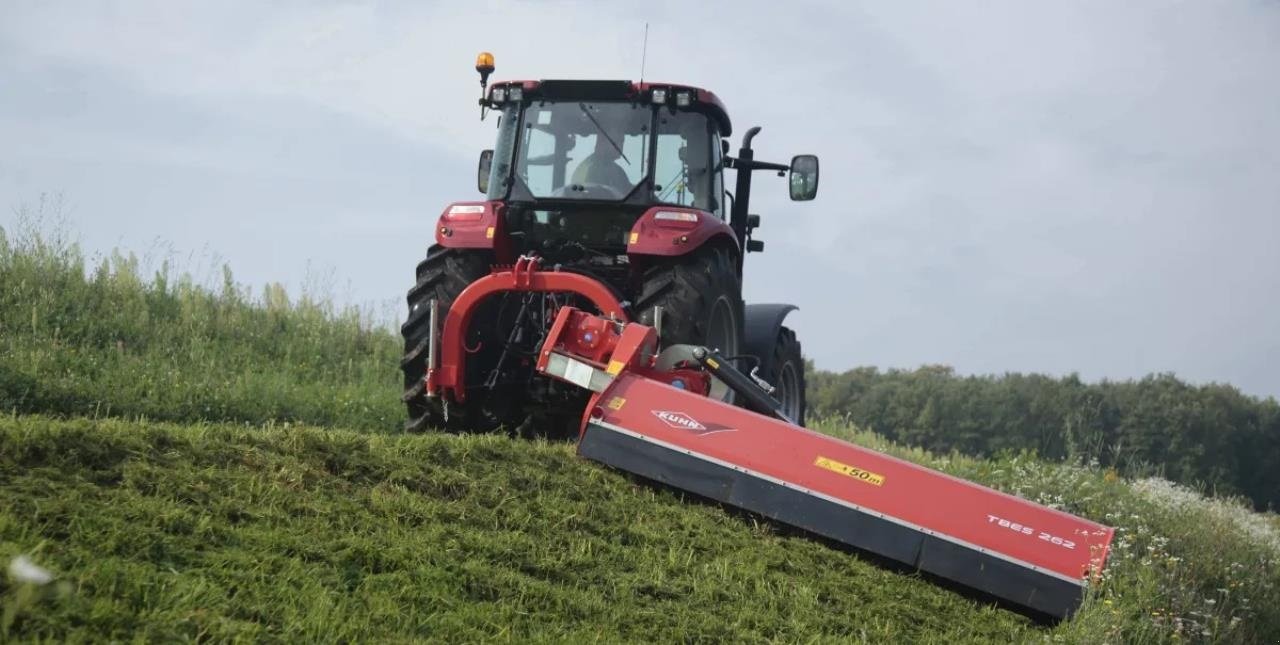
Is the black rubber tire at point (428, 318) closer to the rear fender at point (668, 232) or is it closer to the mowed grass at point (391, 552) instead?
the rear fender at point (668, 232)

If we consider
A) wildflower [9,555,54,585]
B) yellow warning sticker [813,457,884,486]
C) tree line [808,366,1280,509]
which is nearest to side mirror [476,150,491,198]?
yellow warning sticker [813,457,884,486]

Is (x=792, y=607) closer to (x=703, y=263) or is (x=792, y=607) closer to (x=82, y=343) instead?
(x=703, y=263)

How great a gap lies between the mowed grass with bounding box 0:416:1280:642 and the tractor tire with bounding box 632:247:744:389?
0.87m

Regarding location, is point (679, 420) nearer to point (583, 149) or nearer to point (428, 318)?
point (428, 318)

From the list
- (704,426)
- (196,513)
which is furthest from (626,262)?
(196,513)

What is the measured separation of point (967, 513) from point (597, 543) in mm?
1727

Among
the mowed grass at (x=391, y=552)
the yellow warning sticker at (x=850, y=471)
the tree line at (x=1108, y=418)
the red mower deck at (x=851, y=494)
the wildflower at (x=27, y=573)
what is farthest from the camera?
the tree line at (x=1108, y=418)

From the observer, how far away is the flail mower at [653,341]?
597 centimetres

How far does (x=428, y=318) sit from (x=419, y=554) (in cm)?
329

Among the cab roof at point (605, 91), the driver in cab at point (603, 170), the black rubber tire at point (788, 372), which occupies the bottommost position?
the black rubber tire at point (788, 372)

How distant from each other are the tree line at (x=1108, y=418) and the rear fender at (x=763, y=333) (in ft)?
59.6

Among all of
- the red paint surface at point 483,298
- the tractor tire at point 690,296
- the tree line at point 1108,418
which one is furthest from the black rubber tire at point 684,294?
the tree line at point 1108,418

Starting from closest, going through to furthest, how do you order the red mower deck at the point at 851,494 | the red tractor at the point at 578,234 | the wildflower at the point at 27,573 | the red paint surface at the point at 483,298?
the wildflower at the point at 27,573
the red mower deck at the point at 851,494
the red paint surface at the point at 483,298
the red tractor at the point at 578,234

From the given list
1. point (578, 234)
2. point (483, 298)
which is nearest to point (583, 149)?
point (578, 234)
